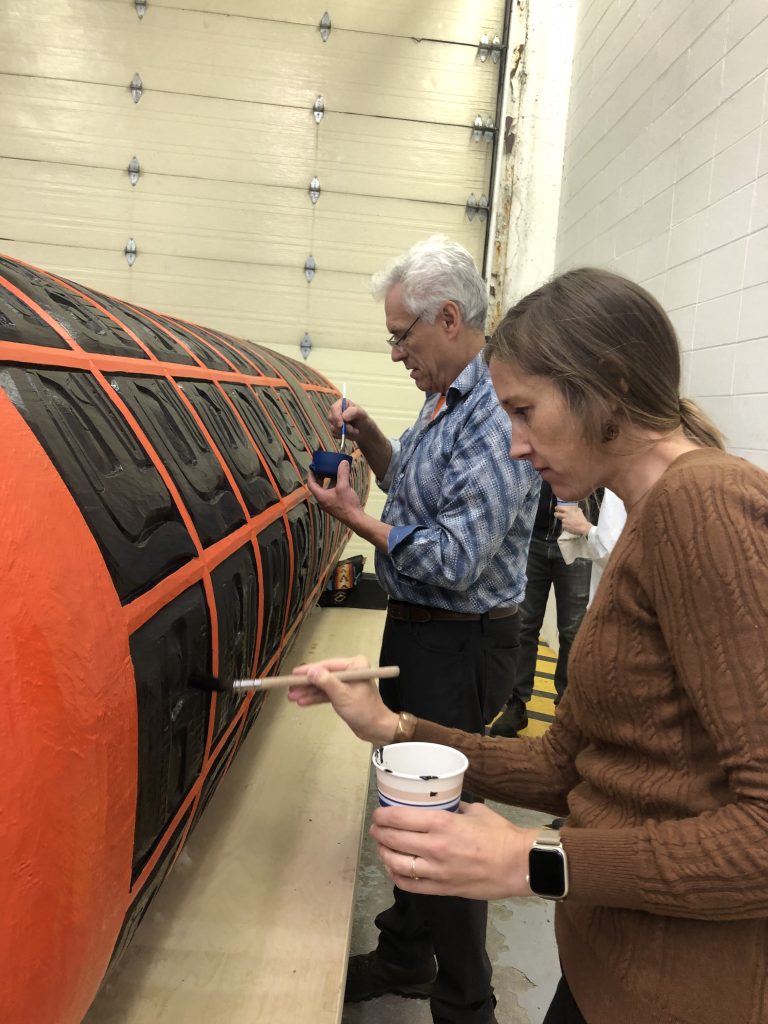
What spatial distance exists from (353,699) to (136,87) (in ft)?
16.7

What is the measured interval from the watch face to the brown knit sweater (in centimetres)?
1

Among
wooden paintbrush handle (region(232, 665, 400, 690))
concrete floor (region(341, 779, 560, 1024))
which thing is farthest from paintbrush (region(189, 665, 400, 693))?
concrete floor (region(341, 779, 560, 1024))

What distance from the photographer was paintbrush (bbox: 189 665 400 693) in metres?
0.96

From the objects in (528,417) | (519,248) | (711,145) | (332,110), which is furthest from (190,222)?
(528,417)

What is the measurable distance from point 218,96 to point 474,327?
415 cm

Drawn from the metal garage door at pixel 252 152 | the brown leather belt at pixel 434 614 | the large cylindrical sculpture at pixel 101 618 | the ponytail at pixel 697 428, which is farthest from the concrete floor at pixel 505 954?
the metal garage door at pixel 252 152

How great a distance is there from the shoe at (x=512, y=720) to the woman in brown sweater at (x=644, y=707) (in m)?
2.39

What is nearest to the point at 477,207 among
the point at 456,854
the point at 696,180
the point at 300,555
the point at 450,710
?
the point at 696,180

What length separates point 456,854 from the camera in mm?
750

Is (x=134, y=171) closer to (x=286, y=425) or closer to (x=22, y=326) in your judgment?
(x=286, y=425)

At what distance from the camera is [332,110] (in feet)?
16.2

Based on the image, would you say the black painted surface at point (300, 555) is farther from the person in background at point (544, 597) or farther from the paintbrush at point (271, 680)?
the person in background at point (544, 597)

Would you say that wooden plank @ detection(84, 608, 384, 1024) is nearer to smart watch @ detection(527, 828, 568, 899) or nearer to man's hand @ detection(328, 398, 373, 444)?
smart watch @ detection(527, 828, 568, 899)

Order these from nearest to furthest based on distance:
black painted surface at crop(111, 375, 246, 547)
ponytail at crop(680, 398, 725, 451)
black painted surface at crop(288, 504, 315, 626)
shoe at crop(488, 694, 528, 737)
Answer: ponytail at crop(680, 398, 725, 451), black painted surface at crop(111, 375, 246, 547), black painted surface at crop(288, 504, 315, 626), shoe at crop(488, 694, 528, 737)
